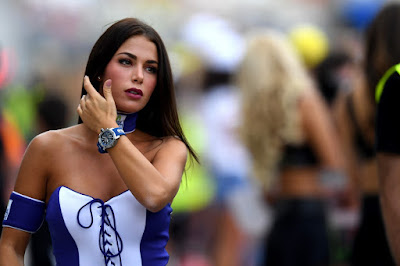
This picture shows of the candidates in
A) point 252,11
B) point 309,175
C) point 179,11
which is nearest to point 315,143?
point 309,175

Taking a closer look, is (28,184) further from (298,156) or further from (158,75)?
(298,156)

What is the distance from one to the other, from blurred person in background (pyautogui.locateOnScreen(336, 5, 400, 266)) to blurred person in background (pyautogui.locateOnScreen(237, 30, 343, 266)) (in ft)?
0.78

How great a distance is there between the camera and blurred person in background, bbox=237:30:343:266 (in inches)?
236

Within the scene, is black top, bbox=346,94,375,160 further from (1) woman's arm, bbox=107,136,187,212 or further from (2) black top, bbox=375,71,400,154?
(1) woman's arm, bbox=107,136,187,212

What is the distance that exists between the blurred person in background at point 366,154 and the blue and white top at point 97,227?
193cm

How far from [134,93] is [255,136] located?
10.8 feet

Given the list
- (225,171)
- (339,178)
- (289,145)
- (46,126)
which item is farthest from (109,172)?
(225,171)

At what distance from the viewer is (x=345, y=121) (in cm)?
566

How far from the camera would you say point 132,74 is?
3.07 meters

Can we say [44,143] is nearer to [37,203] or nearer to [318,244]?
[37,203]

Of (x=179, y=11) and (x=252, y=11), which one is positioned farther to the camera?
(x=179, y=11)

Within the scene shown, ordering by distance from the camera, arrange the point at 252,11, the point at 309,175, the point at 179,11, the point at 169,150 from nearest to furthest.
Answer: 1. the point at 169,150
2. the point at 309,175
3. the point at 252,11
4. the point at 179,11

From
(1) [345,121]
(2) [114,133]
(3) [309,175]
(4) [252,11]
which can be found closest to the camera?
(2) [114,133]

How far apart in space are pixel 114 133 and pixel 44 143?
13.2 inches
